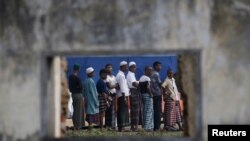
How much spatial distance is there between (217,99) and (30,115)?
170 centimetres

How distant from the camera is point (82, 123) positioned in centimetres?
1045

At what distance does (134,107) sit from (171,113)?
2.36 feet

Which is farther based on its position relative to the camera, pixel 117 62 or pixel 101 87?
pixel 117 62

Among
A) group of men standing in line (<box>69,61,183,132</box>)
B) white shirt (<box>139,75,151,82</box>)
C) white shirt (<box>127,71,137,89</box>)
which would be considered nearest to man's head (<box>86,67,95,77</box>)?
group of men standing in line (<box>69,61,183,132</box>)

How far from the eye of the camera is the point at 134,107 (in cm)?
1034

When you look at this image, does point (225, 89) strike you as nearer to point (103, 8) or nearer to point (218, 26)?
point (218, 26)

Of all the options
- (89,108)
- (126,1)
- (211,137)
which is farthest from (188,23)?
(89,108)

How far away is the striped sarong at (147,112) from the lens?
404 inches

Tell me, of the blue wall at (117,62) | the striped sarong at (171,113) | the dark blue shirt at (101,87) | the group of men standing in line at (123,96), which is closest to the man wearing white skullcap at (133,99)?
the group of men standing in line at (123,96)

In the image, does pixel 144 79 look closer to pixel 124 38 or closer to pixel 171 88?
pixel 171 88

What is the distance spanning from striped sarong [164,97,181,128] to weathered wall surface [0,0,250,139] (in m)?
5.34

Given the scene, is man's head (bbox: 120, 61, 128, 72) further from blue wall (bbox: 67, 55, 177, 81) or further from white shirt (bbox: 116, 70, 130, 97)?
blue wall (bbox: 67, 55, 177, 81)

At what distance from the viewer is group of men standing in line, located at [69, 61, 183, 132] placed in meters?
10.2

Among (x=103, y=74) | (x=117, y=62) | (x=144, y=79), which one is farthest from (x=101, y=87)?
(x=117, y=62)
